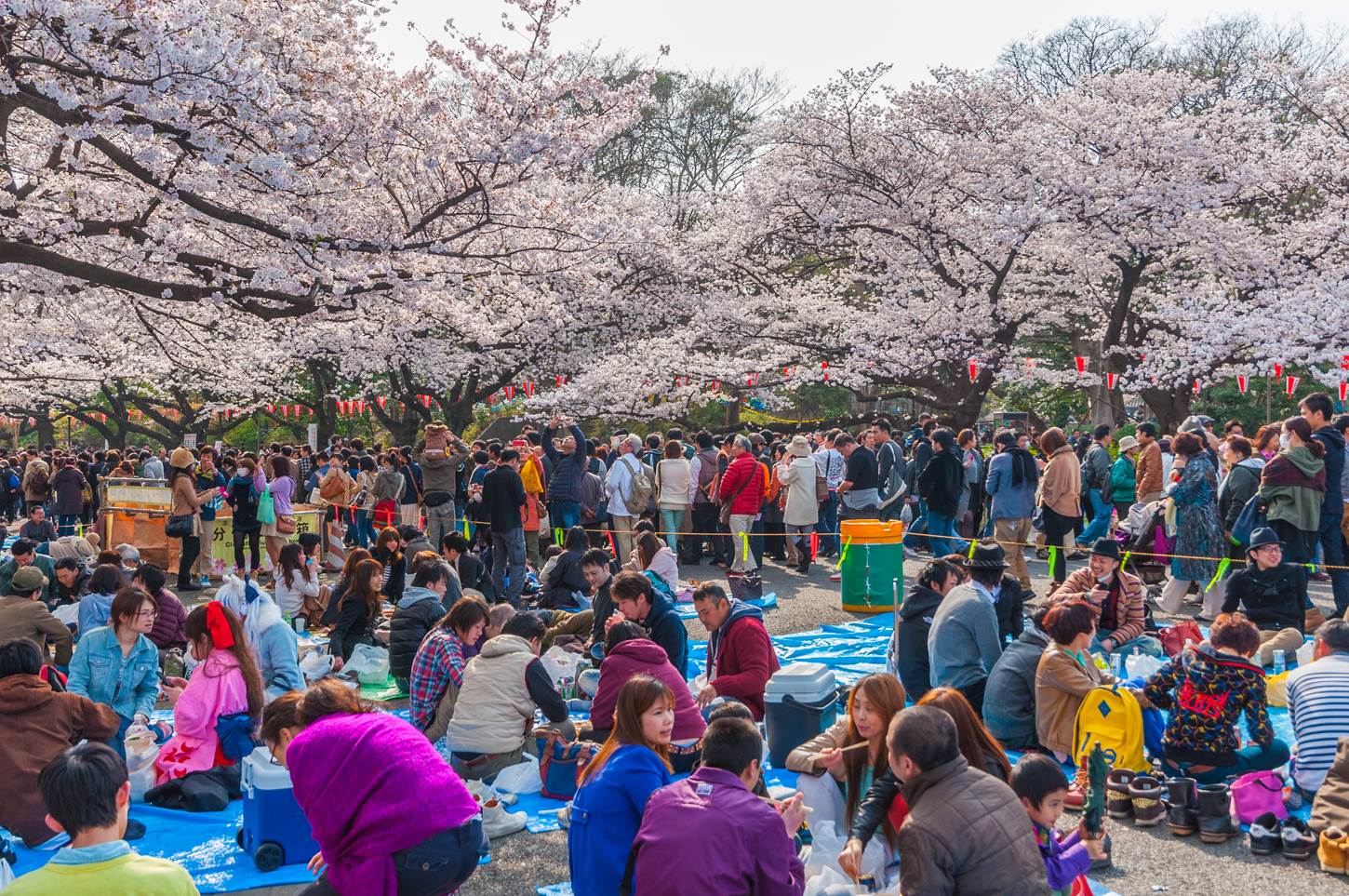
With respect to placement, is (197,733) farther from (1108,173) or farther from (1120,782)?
(1108,173)

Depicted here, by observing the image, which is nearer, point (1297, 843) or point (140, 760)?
point (1297, 843)

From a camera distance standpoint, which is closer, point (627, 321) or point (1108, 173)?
point (1108, 173)

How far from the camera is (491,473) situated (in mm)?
12672

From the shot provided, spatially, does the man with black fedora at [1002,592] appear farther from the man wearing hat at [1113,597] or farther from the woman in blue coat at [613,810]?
the woman in blue coat at [613,810]

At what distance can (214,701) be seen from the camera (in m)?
6.74

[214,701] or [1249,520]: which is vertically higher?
[1249,520]

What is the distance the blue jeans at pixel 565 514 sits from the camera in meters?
14.6

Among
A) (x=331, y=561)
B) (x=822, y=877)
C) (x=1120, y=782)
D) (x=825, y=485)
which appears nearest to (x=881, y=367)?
(x=825, y=485)

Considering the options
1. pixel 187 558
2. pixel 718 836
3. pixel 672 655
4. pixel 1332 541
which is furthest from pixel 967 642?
pixel 187 558

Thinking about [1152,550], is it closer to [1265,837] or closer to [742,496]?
[742,496]

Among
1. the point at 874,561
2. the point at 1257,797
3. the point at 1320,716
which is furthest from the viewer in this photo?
the point at 874,561

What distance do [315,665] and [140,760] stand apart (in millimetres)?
2630

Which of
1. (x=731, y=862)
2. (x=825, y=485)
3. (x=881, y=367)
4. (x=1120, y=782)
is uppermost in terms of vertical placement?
(x=881, y=367)

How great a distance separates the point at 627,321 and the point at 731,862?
82.7ft
